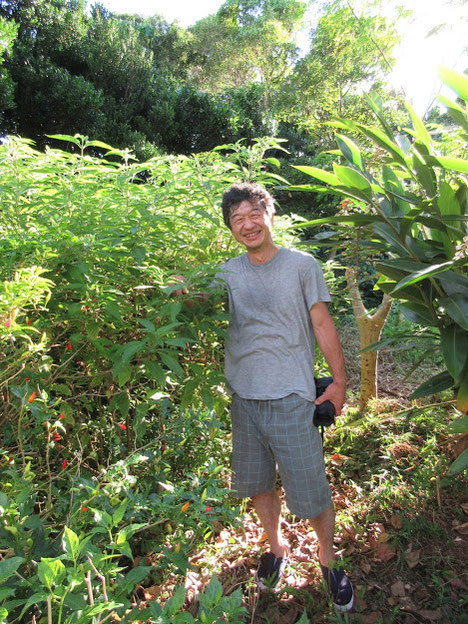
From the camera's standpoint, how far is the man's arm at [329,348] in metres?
1.92

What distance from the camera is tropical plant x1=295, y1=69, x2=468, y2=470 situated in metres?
1.73

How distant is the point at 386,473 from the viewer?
2758 millimetres

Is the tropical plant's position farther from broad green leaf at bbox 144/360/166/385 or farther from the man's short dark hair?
broad green leaf at bbox 144/360/166/385

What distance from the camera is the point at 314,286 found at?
1898 mm

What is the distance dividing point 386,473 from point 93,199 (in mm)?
2258

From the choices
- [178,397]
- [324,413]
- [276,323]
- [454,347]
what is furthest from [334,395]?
[178,397]

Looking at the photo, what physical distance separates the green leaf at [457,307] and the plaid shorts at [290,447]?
66 cm

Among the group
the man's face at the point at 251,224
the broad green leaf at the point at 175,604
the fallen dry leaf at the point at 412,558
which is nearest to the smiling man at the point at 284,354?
the man's face at the point at 251,224

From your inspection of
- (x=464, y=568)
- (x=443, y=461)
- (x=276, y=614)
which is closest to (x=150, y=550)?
(x=276, y=614)

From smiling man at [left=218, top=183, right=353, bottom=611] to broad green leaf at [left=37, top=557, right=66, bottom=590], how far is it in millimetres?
1155

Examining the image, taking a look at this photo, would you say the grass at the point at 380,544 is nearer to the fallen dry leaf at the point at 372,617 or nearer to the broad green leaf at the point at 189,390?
the fallen dry leaf at the point at 372,617

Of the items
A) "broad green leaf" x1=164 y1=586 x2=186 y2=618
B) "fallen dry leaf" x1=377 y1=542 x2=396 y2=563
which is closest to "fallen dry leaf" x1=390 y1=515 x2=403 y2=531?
"fallen dry leaf" x1=377 y1=542 x2=396 y2=563

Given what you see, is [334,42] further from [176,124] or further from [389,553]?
[389,553]

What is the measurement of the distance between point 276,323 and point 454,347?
2.36 feet
